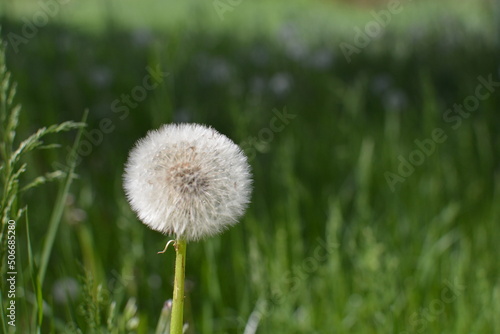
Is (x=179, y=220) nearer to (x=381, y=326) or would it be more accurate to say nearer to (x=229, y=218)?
(x=229, y=218)

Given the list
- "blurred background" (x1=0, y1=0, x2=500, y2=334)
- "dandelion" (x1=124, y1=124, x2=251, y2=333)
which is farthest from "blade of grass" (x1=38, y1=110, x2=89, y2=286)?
"dandelion" (x1=124, y1=124, x2=251, y2=333)

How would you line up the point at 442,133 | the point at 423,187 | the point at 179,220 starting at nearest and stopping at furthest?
the point at 179,220 < the point at 423,187 < the point at 442,133

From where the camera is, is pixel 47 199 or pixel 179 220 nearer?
pixel 179 220

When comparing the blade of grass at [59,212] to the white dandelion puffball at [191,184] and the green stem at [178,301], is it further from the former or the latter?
the green stem at [178,301]

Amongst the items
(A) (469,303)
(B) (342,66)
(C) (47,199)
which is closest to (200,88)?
(B) (342,66)

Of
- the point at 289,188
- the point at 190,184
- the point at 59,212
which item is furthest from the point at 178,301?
the point at 289,188

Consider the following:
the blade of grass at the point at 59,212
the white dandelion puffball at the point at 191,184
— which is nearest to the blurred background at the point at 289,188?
the blade of grass at the point at 59,212
